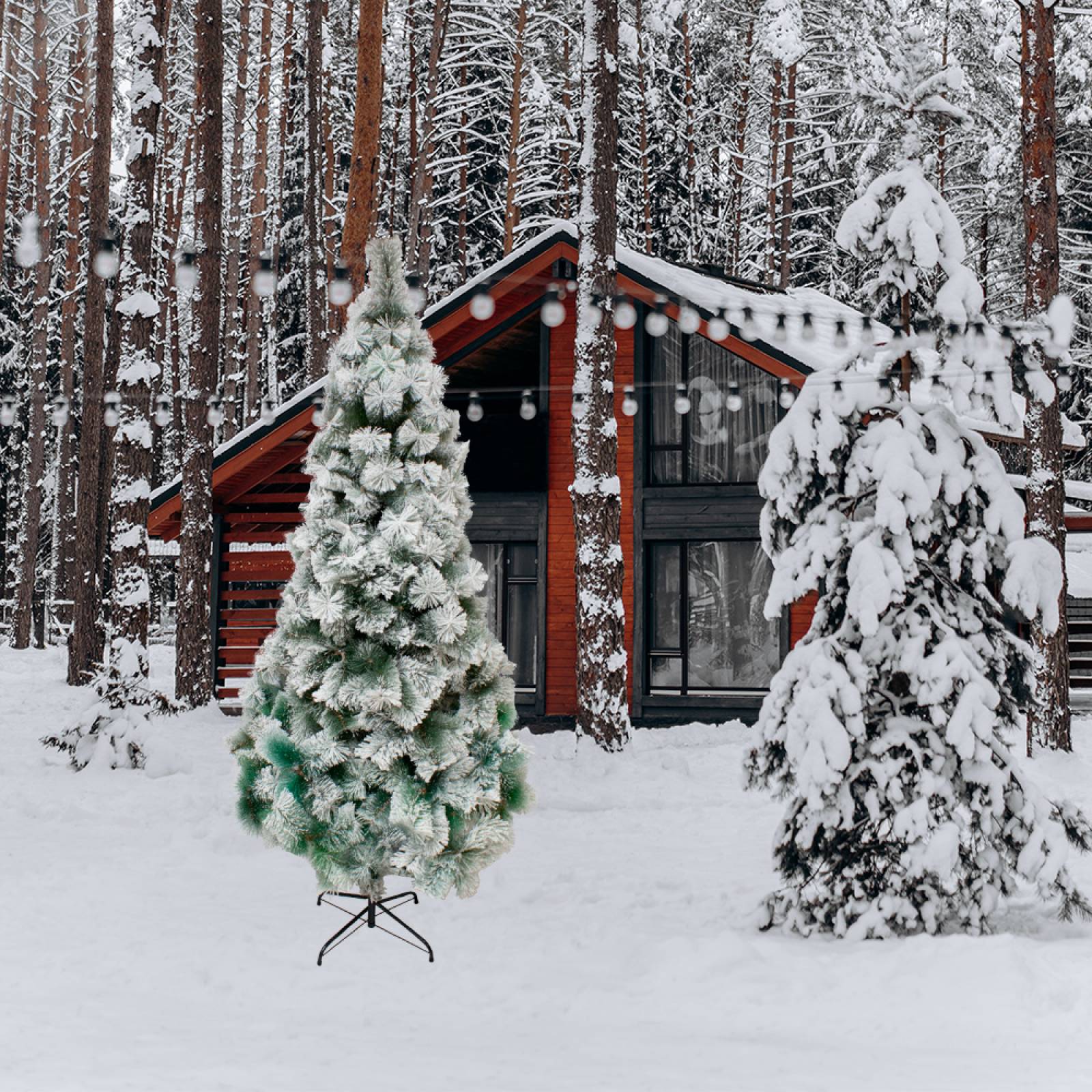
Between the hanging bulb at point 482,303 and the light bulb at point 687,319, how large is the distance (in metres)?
2.30

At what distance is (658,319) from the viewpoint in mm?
16062

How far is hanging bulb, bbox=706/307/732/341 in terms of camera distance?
16219mm

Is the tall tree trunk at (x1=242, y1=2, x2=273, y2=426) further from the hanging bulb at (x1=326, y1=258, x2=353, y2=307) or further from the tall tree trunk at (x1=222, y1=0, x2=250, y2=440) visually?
the hanging bulb at (x1=326, y1=258, x2=353, y2=307)

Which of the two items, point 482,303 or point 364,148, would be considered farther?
point 482,303

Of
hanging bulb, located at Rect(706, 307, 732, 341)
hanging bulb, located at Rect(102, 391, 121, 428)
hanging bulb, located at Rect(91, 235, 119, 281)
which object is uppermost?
hanging bulb, located at Rect(706, 307, 732, 341)

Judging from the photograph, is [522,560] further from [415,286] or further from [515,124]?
[515,124]

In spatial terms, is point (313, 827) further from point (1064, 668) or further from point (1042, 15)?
point (1042, 15)

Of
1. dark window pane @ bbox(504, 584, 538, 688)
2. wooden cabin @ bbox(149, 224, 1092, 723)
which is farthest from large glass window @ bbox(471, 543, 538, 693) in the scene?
wooden cabin @ bbox(149, 224, 1092, 723)

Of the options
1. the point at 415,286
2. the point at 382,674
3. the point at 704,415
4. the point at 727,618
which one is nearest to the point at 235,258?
the point at 704,415

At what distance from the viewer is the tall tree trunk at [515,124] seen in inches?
998

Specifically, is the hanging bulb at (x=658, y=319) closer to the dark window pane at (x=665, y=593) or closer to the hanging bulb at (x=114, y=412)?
the dark window pane at (x=665, y=593)

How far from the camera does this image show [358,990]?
6.28 meters

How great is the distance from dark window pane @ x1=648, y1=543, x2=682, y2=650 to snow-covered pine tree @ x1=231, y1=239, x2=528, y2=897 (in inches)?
420

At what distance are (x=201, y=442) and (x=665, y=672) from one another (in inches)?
259
